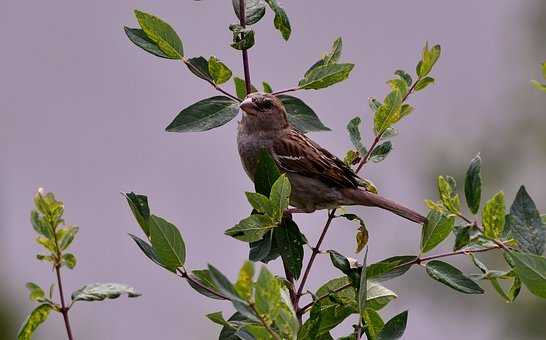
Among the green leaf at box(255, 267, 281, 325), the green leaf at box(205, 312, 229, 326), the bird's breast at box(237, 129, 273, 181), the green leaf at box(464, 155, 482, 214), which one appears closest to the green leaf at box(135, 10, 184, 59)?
the green leaf at box(205, 312, 229, 326)

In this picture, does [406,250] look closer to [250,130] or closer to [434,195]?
[434,195]

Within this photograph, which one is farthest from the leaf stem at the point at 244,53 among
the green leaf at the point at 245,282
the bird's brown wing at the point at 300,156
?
the bird's brown wing at the point at 300,156

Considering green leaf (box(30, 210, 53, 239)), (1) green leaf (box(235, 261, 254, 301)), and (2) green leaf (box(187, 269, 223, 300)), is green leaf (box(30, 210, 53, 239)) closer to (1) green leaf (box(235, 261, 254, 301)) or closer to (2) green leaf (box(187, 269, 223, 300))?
(2) green leaf (box(187, 269, 223, 300))

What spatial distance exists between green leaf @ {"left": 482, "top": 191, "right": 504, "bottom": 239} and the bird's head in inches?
33.6

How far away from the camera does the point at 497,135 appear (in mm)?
8500

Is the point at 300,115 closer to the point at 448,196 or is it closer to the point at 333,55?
the point at 333,55

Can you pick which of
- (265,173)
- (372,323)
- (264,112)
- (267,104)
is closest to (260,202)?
(265,173)

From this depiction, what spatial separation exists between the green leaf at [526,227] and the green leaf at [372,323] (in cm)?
39

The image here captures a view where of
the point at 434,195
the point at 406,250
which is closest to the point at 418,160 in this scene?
the point at 434,195

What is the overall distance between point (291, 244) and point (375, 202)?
1.27 m

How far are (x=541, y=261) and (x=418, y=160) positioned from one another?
6.48 metres

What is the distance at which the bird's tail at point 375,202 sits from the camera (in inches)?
128

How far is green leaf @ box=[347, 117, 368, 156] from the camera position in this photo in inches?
103

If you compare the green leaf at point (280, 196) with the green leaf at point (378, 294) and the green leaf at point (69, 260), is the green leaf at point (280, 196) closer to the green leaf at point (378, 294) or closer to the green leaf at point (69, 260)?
the green leaf at point (378, 294)
